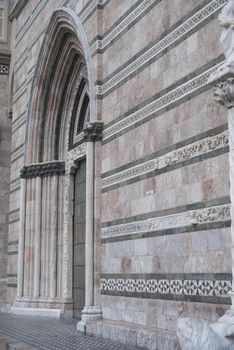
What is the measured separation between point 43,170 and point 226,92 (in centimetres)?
699

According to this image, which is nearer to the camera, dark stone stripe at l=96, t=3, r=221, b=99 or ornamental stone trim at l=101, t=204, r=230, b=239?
ornamental stone trim at l=101, t=204, r=230, b=239

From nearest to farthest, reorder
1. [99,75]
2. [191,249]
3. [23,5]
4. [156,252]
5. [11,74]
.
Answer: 1. [191,249]
2. [156,252]
3. [99,75]
4. [23,5]
5. [11,74]

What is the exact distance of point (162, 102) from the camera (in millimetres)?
7160

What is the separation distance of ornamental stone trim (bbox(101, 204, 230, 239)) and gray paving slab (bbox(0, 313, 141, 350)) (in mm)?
1391

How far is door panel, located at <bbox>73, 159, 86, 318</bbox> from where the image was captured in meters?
10.4

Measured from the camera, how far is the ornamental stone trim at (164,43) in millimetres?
6293

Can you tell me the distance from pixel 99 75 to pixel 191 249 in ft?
12.2

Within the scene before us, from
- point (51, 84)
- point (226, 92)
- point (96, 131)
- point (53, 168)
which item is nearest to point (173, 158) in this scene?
point (226, 92)

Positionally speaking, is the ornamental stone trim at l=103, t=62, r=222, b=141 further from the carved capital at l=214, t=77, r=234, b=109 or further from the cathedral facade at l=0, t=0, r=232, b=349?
the carved capital at l=214, t=77, r=234, b=109

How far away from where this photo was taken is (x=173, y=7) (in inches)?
280

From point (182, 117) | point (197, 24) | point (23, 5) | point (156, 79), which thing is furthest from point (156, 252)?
point (23, 5)

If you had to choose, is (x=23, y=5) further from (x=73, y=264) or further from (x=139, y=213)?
(x=139, y=213)

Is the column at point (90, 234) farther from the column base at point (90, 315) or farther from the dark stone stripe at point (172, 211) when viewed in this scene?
the dark stone stripe at point (172, 211)

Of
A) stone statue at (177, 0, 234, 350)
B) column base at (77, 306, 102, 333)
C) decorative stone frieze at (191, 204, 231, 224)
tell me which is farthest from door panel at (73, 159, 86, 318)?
stone statue at (177, 0, 234, 350)
